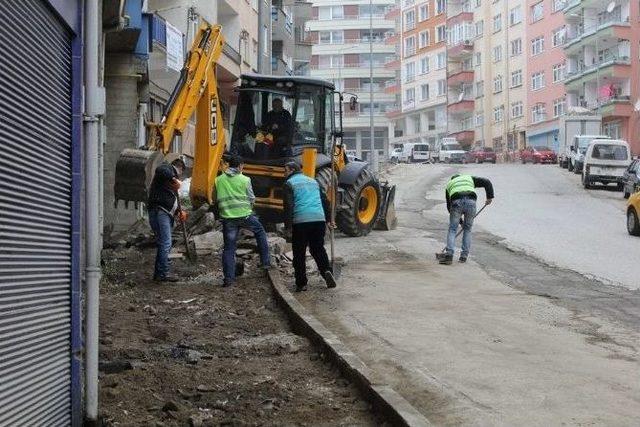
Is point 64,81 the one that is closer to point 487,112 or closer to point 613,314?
point 613,314

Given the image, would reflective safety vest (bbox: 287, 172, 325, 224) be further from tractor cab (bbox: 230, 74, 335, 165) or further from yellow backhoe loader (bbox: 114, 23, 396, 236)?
tractor cab (bbox: 230, 74, 335, 165)

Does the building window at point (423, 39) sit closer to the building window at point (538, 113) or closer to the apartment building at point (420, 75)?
the apartment building at point (420, 75)

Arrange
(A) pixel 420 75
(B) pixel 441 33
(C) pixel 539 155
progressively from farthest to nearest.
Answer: (A) pixel 420 75 → (B) pixel 441 33 → (C) pixel 539 155

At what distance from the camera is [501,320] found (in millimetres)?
10414

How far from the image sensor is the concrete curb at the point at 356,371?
19.2 feet

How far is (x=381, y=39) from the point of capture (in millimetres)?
105250

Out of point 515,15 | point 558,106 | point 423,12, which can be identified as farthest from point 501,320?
point 423,12

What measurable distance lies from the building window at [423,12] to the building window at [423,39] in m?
1.61

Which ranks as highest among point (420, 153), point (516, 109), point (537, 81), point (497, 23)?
point (497, 23)

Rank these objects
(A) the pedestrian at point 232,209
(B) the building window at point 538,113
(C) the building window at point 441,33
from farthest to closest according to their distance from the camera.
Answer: (C) the building window at point 441,33 < (B) the building window at point 538,113 < (A) the pedestrian at point 232,209

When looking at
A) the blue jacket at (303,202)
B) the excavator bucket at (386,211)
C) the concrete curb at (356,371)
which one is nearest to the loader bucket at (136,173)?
the blue jacket at (303,202)

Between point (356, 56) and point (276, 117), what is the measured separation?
87.3 m

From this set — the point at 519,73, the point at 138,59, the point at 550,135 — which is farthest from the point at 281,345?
the point at 519,73

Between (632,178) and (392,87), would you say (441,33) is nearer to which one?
(392,87)
